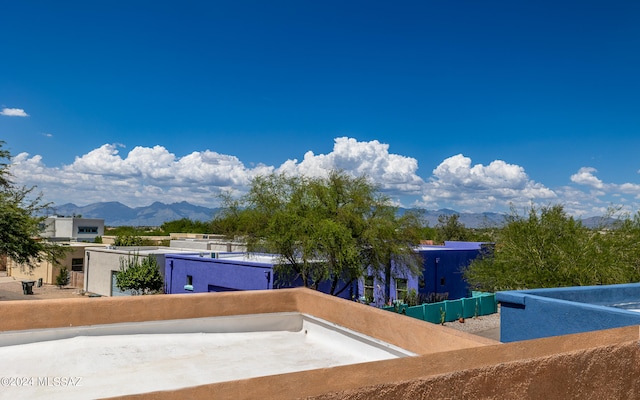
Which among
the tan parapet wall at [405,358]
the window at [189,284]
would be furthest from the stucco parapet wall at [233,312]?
the window at [189,284]

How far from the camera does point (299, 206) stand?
27422 millimetres

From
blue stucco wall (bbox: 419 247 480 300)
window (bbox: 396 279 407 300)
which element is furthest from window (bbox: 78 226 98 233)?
blue stucco wall (bbox: 419 247 480 300)

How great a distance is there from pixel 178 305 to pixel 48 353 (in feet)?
6.80

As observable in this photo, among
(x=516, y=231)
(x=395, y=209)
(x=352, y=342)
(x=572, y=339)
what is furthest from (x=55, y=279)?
(x=572, y=339)

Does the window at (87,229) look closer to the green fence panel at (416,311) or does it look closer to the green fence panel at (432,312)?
the green fence panel at (432,312)

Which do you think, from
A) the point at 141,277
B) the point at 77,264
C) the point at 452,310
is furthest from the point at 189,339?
the point at 77,264

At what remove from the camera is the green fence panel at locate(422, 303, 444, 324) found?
2553cm

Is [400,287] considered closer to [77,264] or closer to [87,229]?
[77,264]

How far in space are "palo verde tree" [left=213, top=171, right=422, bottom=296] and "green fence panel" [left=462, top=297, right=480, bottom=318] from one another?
329 centimetres

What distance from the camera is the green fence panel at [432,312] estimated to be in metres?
25.5

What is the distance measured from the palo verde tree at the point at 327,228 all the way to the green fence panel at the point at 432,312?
3.63 meters

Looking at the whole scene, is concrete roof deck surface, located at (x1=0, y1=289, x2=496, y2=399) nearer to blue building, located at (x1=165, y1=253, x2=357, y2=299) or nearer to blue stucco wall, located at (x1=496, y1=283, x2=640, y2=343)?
blue stucco wall, located at (x1=496, y1=283, x2=640, y2=343)

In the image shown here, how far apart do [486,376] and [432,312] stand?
858 inches

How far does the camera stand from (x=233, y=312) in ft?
29.3
